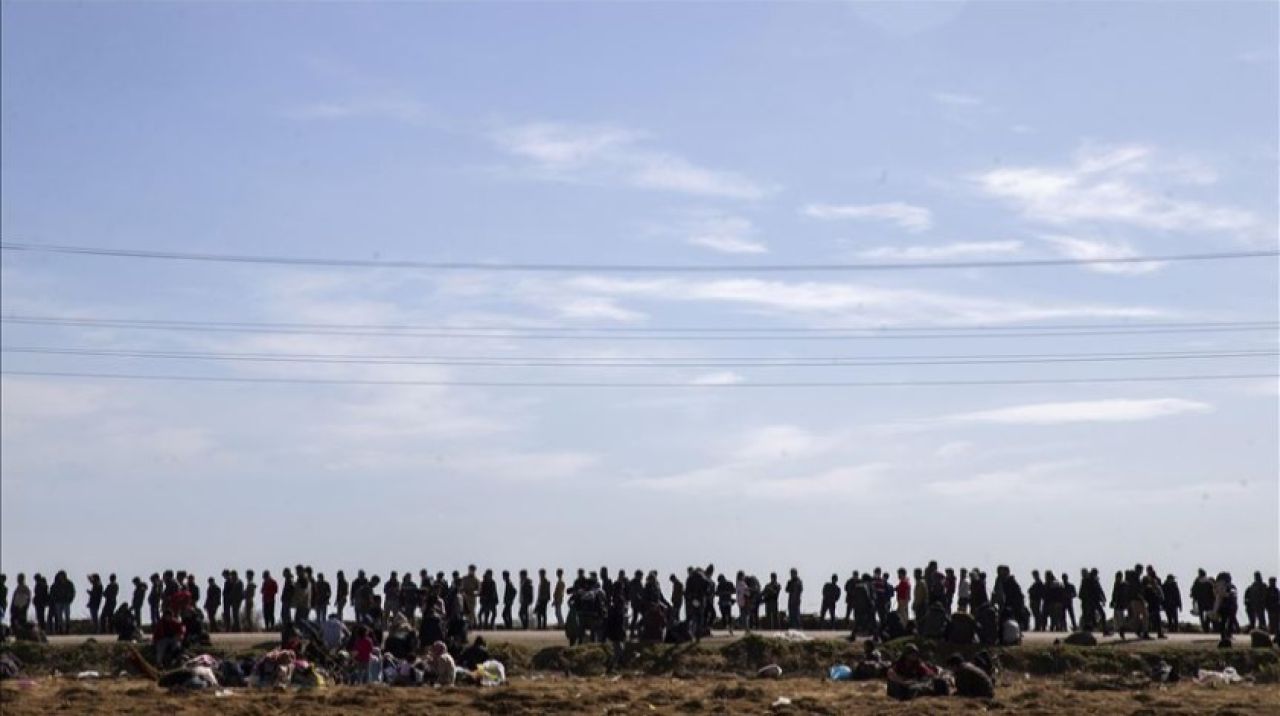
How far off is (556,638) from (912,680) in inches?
549

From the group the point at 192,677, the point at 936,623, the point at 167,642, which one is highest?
the point at 936,623

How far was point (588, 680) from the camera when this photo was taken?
1711 inches

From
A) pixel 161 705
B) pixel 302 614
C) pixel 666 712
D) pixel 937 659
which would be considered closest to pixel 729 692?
pixel 666 712

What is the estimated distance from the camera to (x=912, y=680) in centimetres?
3841

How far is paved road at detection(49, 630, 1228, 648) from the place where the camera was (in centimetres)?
4766

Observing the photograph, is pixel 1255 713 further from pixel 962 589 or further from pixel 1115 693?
pixel 962 589

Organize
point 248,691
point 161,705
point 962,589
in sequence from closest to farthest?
point 161,705
point 248,691
point 962,589

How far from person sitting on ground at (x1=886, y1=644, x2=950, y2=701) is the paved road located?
9.31 meters

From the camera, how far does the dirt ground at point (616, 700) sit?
36250 millimetres

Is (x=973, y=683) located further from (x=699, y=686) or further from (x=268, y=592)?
(x=268, y=592)

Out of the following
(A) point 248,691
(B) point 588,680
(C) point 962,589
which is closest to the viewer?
(A) point 248,691

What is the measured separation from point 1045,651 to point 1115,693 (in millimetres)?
5113

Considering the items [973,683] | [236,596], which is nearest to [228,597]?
[236,596]

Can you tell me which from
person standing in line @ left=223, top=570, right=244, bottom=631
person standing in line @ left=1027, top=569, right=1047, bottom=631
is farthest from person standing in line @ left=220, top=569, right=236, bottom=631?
person standing in line @ left=1027, top=569, right=1047, bottom=631
